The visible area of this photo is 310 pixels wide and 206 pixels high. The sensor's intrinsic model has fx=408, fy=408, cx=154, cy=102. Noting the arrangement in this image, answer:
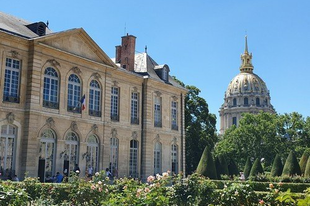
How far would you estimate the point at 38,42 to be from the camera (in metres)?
21.0

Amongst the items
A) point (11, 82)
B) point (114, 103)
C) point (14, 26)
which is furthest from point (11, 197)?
point (114, 103)

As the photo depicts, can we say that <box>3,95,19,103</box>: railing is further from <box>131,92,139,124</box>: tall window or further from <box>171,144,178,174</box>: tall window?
<box>171,144,178,174</box>: tall window

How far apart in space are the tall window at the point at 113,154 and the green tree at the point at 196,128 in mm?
14799

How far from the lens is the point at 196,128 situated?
1617 inches

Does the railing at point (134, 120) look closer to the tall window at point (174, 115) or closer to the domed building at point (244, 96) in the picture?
the tall window at point (174, 115)

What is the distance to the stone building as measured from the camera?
20219mm

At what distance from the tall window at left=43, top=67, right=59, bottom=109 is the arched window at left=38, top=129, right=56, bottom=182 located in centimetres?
147

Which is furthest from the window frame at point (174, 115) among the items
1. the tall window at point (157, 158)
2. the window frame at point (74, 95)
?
the window frame at point (74, 95)

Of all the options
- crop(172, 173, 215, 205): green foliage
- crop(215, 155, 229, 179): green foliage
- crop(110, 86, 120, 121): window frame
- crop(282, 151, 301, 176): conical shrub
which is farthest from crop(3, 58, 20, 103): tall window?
crop(282, 151, 301, 176): conical shrub

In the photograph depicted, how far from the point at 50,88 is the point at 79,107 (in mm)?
2270

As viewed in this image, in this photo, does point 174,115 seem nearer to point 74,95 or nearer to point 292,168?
point 292,168

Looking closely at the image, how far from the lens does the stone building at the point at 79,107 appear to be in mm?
20219

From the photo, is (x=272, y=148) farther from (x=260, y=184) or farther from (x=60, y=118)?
(x=60, y=118)

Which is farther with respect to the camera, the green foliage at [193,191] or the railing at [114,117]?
the railing at [114,117]
